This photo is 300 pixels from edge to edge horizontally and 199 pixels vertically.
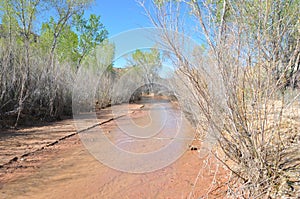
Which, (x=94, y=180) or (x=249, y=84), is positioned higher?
(x=249, y=84)

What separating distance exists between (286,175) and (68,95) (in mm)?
10161

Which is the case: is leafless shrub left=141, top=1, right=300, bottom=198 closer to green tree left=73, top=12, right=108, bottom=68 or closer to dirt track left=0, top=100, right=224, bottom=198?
dirt track left=0, top=100, right=224, bottom=198

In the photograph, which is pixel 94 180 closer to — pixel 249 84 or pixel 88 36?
pixel 249 84

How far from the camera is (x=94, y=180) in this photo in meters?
3.23

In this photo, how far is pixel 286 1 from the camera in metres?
2.63

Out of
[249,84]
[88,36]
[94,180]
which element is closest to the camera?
[249,84]

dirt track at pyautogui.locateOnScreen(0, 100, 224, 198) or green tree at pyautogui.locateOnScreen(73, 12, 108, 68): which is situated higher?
green tree at pyautogui.locateOnScreen(73, 12, 108, 68)

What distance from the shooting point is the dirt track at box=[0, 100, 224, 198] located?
2.81m

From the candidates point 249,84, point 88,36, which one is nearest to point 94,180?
point 249,84

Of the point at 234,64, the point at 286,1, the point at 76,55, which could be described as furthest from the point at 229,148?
the point at 76,55

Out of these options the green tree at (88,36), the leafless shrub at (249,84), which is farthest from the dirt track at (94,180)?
the green tree at (88,36)

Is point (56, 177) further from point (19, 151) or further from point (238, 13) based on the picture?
point (238, 13)

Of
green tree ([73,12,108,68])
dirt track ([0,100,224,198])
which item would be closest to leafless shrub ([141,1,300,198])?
dirt track ([0,100,224,198])

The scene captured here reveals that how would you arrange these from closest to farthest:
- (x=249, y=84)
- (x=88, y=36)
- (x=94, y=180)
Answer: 1. (x=249, y=84)
2. (x=94, y=180)
3. (x=88, y=36)
